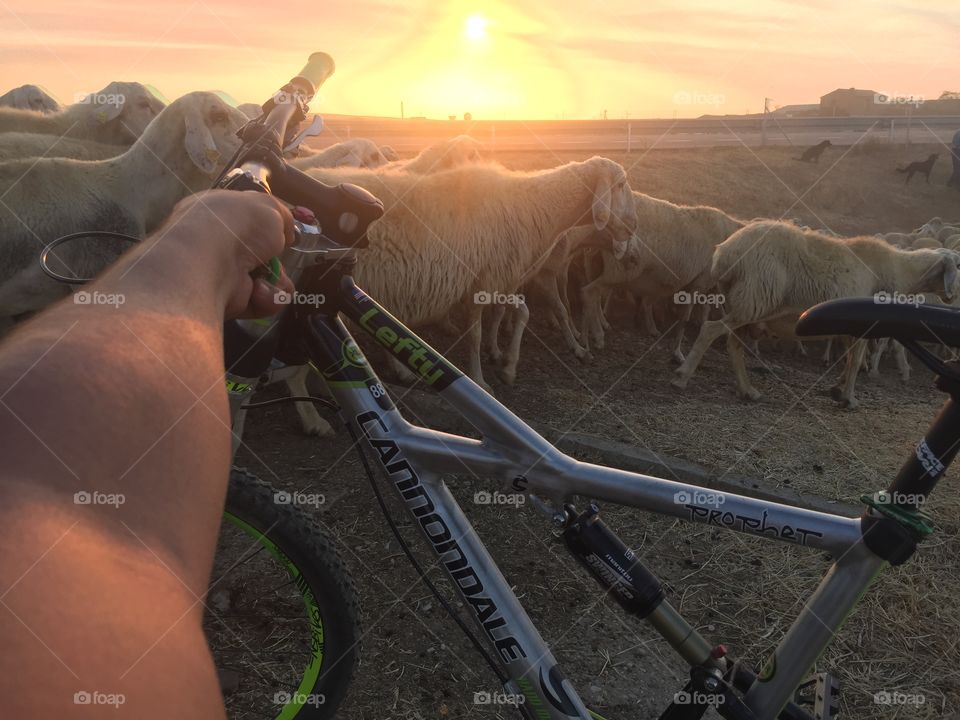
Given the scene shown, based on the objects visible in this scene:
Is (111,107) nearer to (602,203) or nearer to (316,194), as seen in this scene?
(602,203)

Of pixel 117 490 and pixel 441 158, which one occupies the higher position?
pixel 441 158

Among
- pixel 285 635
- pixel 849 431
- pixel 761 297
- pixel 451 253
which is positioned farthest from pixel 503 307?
pixel 285 635

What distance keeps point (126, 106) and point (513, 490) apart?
8709 millimetres

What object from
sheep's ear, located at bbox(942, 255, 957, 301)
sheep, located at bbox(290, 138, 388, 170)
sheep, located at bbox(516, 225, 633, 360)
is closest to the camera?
sheep, located at bbox(516, 225, 633, 360)

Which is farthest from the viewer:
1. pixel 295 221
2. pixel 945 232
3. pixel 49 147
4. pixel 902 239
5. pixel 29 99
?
pixel 945 232

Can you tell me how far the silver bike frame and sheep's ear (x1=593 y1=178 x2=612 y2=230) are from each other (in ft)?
19.0

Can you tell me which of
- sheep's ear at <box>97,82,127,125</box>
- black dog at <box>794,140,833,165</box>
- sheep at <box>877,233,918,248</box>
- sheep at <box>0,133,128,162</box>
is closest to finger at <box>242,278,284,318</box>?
sheep at <box>0,133,128,162</box>

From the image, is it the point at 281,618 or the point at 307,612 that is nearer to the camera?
the point at 307,612

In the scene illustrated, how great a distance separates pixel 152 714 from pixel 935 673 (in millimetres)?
3746

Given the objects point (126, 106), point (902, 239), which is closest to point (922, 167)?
point (902, 239)

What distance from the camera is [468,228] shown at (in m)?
6.30

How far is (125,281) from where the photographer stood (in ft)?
2.98

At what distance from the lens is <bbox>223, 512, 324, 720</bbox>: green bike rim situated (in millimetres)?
2205

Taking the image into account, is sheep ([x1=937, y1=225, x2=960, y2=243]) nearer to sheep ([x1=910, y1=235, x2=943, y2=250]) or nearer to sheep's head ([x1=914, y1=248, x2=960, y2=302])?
sheep ([x1=910, y1=235, x2=943, y2=250])
